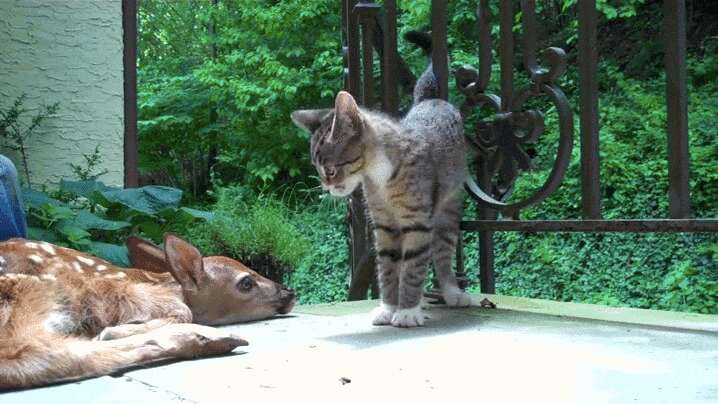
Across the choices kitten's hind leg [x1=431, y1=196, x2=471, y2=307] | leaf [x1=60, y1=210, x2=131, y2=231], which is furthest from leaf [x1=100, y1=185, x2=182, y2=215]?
kitten's hind leg [x1=431, y1=196, x2=471, y2=307]

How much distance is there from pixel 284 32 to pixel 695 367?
968 cm

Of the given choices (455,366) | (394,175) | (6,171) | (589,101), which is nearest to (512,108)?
(589,101)

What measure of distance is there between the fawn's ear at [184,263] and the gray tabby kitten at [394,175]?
664mm

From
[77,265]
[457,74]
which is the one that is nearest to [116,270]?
[77,265]

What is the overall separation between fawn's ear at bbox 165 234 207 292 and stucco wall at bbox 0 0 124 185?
118 inches

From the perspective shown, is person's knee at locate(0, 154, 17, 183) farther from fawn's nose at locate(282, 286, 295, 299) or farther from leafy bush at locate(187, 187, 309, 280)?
leafy bush at locate(187, 187, 309, 280)

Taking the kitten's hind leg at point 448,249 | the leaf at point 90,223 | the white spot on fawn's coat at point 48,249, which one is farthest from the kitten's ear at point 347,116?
the leaf at point 90,223

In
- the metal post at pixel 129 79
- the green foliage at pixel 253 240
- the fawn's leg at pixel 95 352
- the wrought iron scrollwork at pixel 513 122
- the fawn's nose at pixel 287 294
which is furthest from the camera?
the metal post at pixel 129 79

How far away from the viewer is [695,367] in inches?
89.4

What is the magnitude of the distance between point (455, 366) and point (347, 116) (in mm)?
1359

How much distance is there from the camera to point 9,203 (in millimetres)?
3168

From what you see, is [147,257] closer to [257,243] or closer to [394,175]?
[394,175]

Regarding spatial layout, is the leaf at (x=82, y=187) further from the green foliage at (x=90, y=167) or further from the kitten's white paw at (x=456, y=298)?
the kitten's white paw at (x=456, y=298)

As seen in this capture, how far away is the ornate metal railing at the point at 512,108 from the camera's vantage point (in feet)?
9.28
